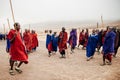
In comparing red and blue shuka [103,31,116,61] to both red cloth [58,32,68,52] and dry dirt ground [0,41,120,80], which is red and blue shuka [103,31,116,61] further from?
red cloth [58,32,68,52]

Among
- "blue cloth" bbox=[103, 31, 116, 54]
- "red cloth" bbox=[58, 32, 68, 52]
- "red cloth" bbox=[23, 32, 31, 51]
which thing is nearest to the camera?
"blue cloth" bbox=[103, 31, 116, 54]

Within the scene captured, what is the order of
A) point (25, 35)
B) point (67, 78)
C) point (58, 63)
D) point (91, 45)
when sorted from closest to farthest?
point (67, 78)
point (58, 63)
point (91, 45)
point (25, 35)

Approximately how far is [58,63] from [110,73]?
11.8 ft

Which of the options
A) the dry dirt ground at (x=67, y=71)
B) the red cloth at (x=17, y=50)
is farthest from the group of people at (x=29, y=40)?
the red cloth at (x=17, y=50)

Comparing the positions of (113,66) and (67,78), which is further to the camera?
(113,66)

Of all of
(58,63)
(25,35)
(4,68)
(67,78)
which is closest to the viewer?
(67,78)

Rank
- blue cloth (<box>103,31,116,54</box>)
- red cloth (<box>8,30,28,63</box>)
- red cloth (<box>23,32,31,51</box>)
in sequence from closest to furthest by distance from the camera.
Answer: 1. red cloth (<box>8,30,28,63</box>)
2. blue cloth (<box>103,31,116,54</box>)
3. red cloth (<box>23,32,31,51</box>)

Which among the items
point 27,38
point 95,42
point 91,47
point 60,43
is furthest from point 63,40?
point 27,38

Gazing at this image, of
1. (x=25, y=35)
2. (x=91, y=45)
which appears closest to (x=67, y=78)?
(x=91, y=45)

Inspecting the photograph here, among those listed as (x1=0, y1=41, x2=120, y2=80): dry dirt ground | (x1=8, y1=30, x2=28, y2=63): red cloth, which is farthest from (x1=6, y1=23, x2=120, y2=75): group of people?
(x1=0, y1=41, x2=120, y2=80): dry dirt ground

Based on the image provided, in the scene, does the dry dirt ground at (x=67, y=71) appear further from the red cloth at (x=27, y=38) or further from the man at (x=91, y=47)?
the red cloth at (x=27, y=38)

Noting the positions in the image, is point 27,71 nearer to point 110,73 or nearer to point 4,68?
point 4,68

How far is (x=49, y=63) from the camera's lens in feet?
49.2

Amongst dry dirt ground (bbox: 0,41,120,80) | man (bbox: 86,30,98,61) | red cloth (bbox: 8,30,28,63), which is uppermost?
red cloth (bbox: 8,30,28,63)
